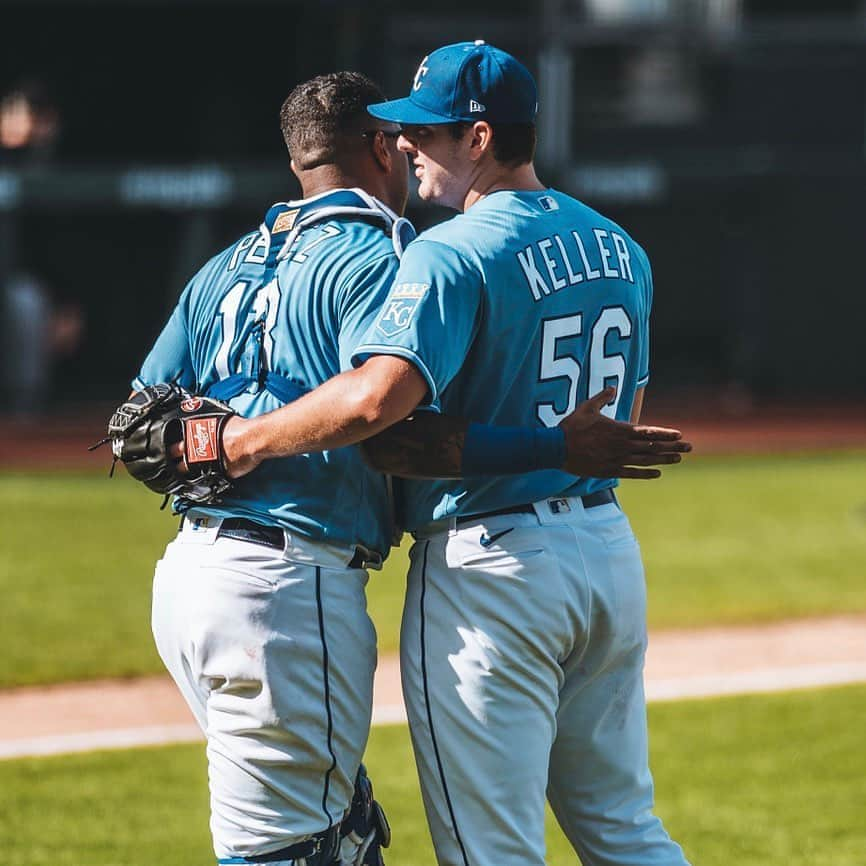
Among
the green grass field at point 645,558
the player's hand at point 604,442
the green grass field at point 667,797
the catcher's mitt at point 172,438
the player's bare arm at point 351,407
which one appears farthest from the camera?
the green grass field at point 645,558

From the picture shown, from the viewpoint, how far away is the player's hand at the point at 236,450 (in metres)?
2.98

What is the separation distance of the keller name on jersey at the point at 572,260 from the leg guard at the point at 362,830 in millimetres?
1216

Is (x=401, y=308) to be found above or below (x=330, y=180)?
below

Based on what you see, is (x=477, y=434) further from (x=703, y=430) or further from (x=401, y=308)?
(x=703, y=430)

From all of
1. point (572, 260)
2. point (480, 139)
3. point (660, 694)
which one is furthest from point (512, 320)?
point (660, 694)

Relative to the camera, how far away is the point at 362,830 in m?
3.32

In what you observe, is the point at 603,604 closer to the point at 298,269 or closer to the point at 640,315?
the point at 640,315

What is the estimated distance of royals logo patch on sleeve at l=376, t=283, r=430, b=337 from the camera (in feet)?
9.32

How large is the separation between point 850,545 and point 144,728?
255 inches

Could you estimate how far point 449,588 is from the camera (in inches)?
120

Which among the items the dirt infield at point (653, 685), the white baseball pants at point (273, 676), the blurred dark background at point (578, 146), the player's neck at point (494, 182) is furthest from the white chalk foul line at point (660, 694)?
the blurred dark background at point (578, 146)

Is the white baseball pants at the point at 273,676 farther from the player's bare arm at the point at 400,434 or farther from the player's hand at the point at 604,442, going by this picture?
the player's hand at the point at 604,442

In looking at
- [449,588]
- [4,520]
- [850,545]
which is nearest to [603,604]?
[449,588]

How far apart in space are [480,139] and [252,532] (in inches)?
37.6
